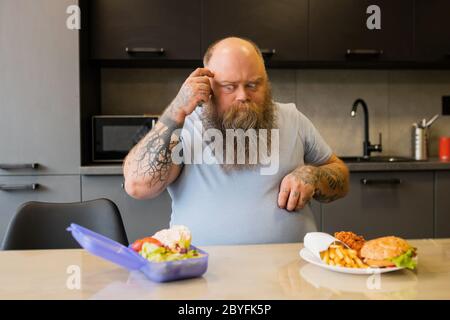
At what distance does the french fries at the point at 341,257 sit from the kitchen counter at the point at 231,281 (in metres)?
0.02

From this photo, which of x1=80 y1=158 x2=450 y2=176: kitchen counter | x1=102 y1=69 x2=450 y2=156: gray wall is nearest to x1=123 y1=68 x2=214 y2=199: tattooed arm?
x1=80 y1=158 x2=450 y2=176: kitchen counter

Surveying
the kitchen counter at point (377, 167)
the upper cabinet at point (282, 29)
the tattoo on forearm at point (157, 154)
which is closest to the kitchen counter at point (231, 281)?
the tattoo on forearm at point (157, 154)

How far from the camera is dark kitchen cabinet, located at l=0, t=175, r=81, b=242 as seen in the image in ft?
8.12

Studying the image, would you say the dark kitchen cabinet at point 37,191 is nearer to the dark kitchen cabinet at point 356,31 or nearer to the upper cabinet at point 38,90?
the upper cabinet at point 38,90

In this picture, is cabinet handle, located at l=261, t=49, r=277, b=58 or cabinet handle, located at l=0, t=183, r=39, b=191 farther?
cabinet handle, located at l=261, t=49, r=277, b=58

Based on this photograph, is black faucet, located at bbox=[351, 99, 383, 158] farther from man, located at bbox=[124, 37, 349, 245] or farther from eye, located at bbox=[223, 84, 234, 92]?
eye, located at bbox=[223, 84, 234, 92]

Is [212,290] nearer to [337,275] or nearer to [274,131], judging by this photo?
[337,275]

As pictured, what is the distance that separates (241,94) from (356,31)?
4.91 ft

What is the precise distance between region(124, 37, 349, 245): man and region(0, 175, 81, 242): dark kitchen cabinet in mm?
1109

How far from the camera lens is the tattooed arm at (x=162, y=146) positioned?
1.40 metres

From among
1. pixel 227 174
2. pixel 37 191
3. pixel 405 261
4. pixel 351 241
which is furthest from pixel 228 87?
pixel 37 191

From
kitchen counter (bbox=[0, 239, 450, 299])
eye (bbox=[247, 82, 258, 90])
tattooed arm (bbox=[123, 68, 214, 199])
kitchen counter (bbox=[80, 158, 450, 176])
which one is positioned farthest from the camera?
kitchen counter (bbox=[80, 158, 450, 176])

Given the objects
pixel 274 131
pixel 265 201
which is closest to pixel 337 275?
pixel 265 201

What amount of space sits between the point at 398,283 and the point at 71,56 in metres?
2.03
